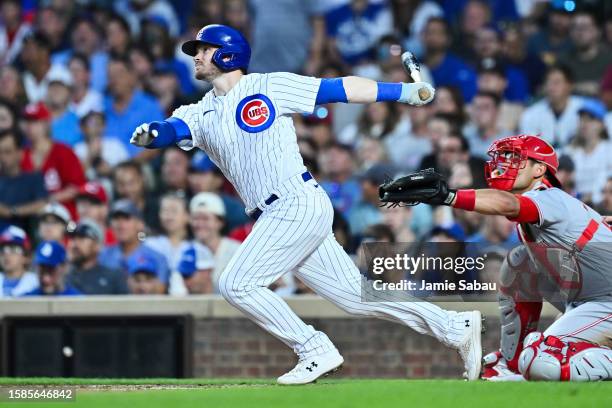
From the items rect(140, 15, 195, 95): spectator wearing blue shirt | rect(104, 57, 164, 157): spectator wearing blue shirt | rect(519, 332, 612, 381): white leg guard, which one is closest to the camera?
rect(519, 332, 612, 381): white leg guard

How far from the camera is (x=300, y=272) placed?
7.34m

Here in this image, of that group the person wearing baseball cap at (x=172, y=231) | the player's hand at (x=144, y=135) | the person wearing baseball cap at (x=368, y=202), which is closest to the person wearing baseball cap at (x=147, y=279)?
the person wearing baseball cap at (x=172, y=231)

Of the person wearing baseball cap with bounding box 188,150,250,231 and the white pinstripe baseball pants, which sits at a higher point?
the person wearing baseball cap with bounding box 188,150,250,231

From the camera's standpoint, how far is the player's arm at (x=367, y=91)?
A: 281 inches

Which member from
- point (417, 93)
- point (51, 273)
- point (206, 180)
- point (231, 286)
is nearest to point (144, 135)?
point (231, 286)

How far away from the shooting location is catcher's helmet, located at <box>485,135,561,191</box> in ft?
24.2

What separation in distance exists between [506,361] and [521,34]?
5792mm

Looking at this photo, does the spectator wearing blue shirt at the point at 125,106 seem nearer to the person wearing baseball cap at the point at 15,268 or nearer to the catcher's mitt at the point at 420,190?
the person wearing baseball cap at the point at 15,268

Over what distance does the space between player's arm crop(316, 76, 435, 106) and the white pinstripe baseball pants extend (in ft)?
1.59

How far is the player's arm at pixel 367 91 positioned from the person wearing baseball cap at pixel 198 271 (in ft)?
14.0

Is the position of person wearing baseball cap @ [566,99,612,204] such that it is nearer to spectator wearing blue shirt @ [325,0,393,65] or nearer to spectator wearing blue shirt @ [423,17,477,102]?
spectator wearing blue shirt @ [423,17,477,102]

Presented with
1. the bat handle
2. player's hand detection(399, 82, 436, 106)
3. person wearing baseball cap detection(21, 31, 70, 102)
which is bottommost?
player's hand detection(399, 82, 436, 106)

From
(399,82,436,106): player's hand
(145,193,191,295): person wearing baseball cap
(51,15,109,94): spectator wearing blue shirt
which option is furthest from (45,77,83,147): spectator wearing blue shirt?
(399,82,436,106): player's hand

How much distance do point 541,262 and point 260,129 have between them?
1664 millimetres
